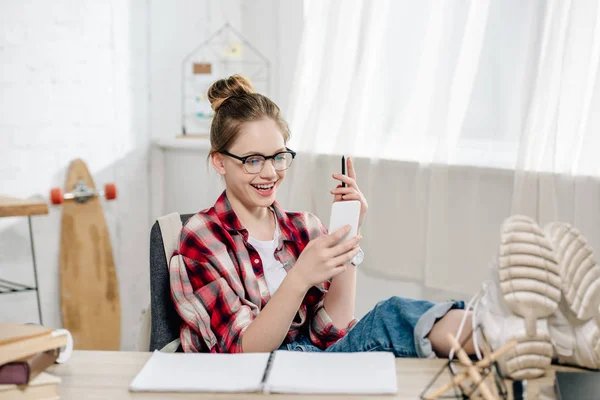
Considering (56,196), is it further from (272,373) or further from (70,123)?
(272,373)

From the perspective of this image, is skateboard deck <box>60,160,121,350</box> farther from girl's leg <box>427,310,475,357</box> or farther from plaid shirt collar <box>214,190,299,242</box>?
girl's leg <box>427,310,475,357</box>

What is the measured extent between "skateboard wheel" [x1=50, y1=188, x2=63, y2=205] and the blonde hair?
1.23 meters

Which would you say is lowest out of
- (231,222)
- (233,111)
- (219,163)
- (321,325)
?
(321,325)

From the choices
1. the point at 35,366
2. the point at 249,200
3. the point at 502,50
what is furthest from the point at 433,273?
the point at 35,366

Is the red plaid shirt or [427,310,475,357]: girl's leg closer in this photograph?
[427,310,475,357]: girl's leg

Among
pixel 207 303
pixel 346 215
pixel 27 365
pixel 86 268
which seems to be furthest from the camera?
pixel 86 268

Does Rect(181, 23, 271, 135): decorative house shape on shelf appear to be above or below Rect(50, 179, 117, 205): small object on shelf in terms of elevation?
above

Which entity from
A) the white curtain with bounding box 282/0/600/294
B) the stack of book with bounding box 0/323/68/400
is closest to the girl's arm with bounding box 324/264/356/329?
the stack of book with bounding box 0/323/68/400

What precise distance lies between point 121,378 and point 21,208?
122cm

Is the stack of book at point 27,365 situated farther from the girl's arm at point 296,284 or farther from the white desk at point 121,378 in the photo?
the girl's arm at point 296,284

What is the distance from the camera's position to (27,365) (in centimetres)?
98

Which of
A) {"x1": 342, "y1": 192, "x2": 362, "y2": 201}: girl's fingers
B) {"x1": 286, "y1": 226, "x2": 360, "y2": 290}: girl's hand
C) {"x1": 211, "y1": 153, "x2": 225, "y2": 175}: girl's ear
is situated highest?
{"x1": 211, "y1": 153, "x2": 225, "y2": 175}: girl's ear

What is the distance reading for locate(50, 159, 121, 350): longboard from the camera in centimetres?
273

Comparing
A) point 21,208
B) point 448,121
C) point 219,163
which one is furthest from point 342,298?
point 21,208
